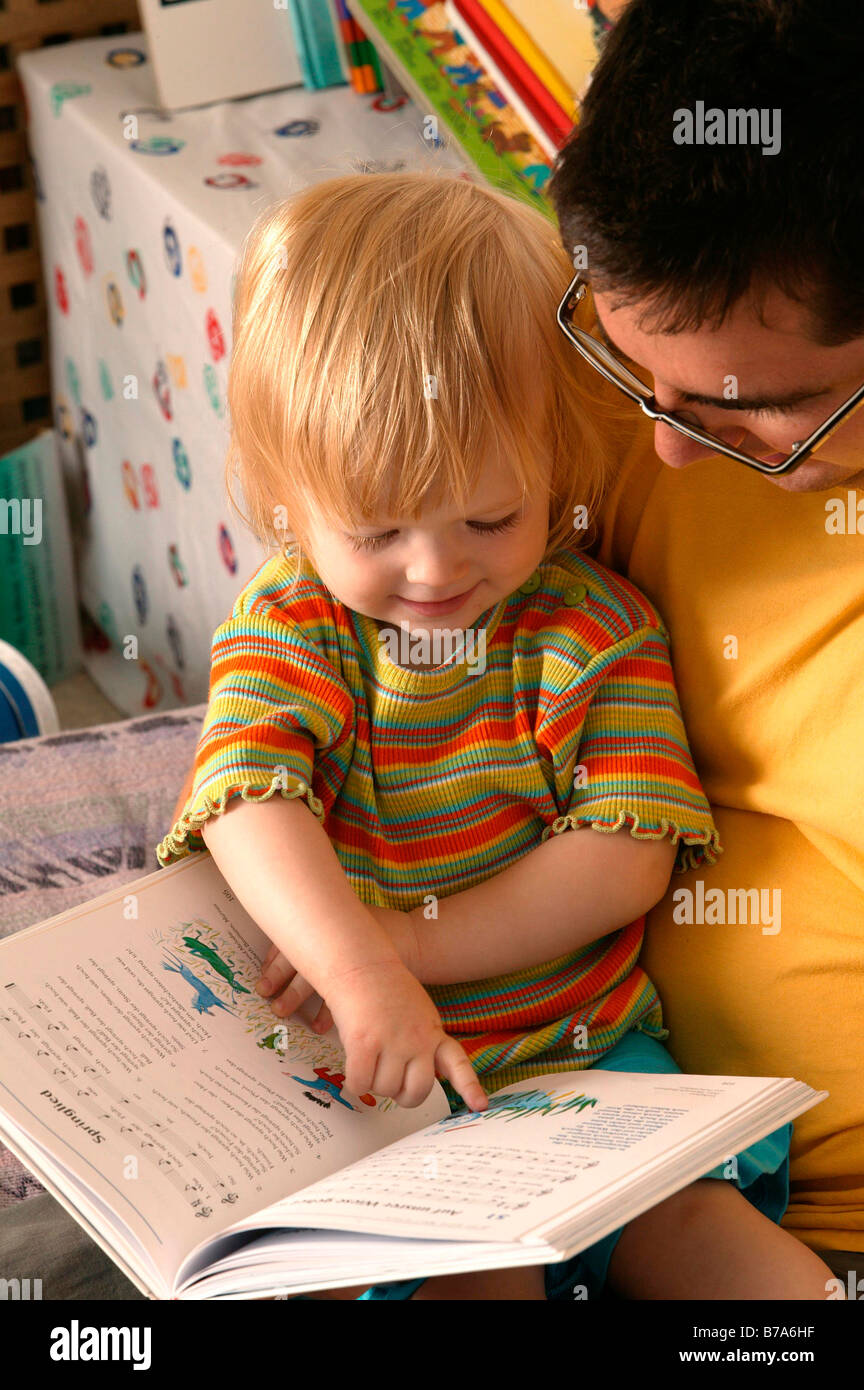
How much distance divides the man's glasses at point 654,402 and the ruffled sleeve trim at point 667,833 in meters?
0.24

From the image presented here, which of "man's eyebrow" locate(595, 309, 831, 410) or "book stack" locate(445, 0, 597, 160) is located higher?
"book stack" locate(445, 0, 597, 160)

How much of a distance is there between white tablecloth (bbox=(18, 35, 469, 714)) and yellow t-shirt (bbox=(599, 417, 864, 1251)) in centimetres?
63

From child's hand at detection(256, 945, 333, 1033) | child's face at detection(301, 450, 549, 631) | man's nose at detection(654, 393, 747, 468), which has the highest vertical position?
man's nose at detection(654, 393, 747, 468)

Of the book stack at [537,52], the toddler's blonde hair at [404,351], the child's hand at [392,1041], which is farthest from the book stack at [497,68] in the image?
the child's hand at [392,1041]

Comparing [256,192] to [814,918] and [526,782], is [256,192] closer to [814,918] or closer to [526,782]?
[526,782]

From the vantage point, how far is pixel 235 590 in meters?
1.65

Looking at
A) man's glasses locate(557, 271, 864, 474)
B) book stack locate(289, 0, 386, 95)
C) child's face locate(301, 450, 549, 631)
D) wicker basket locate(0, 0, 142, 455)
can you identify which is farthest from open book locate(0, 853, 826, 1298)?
wicker basket locate(0, 0, 142, 455)

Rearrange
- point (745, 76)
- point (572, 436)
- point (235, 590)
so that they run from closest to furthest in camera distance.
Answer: point (745, 76) → point (572, 436) → point (235, 590)

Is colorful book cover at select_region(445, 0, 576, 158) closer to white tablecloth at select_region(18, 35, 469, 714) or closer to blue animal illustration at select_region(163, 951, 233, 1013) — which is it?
white tablecloth at select_region(18, 35, 469, 714)

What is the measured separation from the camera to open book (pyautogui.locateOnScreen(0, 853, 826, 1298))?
0.63 meters

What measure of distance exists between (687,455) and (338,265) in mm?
248

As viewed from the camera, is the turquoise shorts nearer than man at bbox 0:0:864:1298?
No

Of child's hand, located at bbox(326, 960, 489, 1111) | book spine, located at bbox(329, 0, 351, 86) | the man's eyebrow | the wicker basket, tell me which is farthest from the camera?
the wicker basket

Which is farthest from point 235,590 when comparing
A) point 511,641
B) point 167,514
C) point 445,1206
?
point 445,1206
